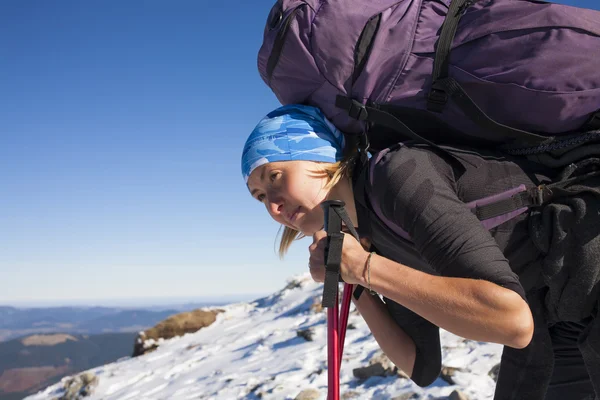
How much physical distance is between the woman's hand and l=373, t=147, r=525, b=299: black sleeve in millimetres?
180

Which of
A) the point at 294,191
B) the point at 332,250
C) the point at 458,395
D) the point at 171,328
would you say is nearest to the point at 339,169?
the point at 294,191

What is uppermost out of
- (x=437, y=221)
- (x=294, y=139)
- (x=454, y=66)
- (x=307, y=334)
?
(x=454, y=66)

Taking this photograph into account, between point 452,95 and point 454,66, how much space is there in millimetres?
122

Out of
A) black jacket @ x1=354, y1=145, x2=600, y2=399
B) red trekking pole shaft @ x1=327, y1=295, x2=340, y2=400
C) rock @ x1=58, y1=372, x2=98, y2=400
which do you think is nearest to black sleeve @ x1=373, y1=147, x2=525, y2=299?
black jacket @ x1=354, y1=145, x2=600, y2=399

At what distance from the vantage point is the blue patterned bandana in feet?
7.95

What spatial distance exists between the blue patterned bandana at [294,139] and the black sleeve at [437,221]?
530 millimetres

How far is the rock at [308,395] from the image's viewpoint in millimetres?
5863

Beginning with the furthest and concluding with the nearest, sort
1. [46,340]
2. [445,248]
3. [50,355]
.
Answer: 1. [46,340]
2. [50,355]
3. [445,248]

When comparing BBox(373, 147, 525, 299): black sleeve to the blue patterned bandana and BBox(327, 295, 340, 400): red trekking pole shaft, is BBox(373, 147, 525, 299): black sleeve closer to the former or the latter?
the blue patterned bandana

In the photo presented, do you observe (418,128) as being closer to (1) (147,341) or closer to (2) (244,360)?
(2) (244,360)

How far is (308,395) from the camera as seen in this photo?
5.91m

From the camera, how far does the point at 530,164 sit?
7.00 feet

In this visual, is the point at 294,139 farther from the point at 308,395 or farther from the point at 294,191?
the point at 308,395

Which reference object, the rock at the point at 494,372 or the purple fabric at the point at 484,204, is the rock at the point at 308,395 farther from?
the purple fabric at the point at 484,204
